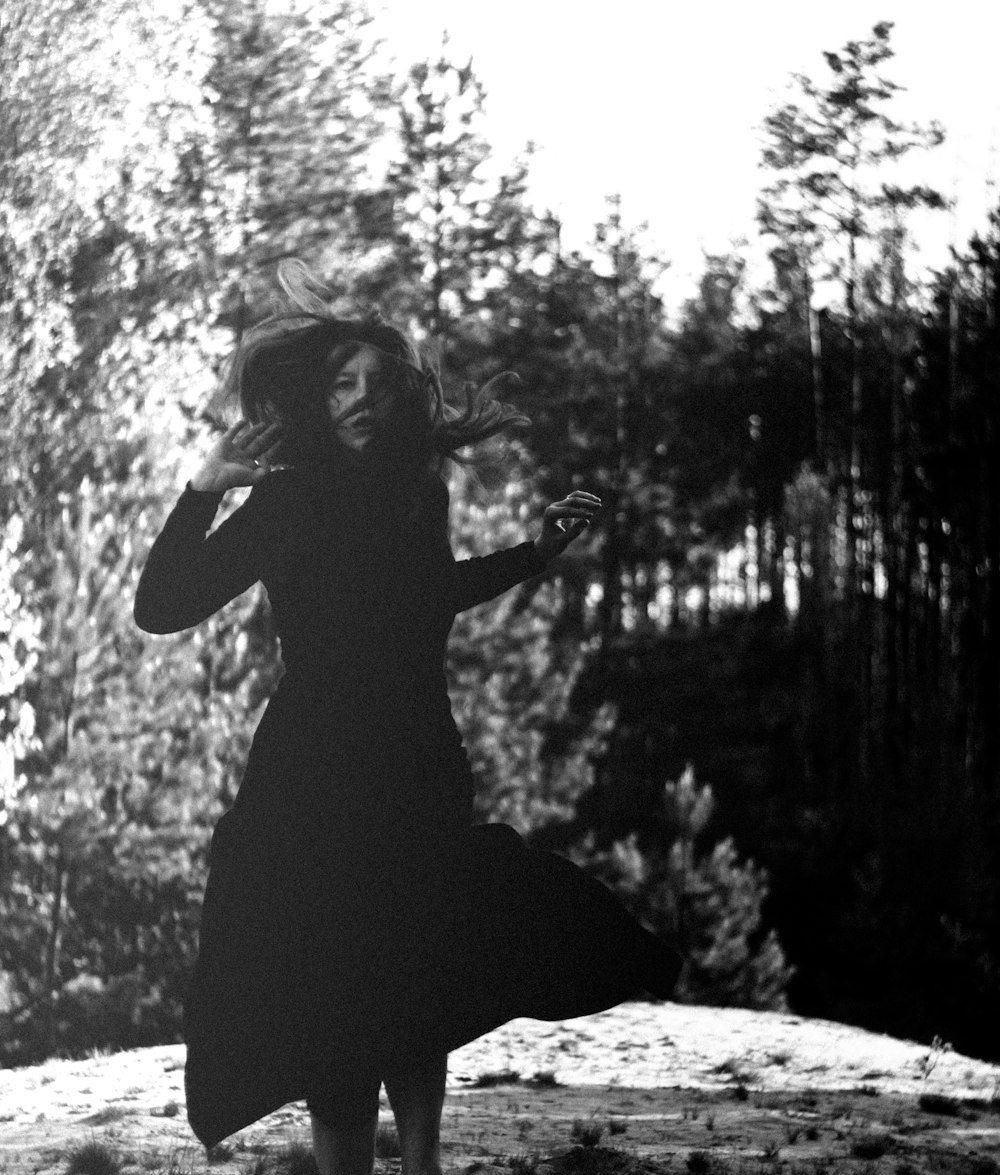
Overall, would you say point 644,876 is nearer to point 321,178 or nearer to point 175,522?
point 321,178

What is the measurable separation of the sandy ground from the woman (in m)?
1.03

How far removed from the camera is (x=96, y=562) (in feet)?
21.5

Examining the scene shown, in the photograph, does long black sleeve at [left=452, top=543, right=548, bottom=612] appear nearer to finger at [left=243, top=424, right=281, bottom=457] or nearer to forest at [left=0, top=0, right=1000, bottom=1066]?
finger at [left=243, top=424, right=281, bottom=457]

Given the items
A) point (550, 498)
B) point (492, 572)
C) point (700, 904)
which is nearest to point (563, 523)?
point (492, 572)

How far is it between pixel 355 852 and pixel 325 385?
3.56 feet

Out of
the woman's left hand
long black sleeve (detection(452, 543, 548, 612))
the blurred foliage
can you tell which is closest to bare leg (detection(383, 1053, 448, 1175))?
long black sleeve (detection(452, 543, 548, 612))

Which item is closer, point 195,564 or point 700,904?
point 195,564

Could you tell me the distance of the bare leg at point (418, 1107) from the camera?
3.10 meters

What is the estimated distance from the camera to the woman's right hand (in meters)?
3.25

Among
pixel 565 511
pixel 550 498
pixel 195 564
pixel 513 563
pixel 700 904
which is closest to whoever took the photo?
pixel 195 564

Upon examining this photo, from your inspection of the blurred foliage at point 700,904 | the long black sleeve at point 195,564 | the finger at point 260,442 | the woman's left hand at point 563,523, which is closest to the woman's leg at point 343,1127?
the long black sleeve at point 195,564

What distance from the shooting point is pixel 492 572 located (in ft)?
11.7

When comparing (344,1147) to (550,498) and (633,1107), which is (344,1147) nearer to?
(633,1107)

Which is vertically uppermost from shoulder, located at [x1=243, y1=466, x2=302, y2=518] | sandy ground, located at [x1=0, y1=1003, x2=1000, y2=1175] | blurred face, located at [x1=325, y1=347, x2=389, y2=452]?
blurred face, located at [x1=325, y1=347, x2=389, y2=452]
